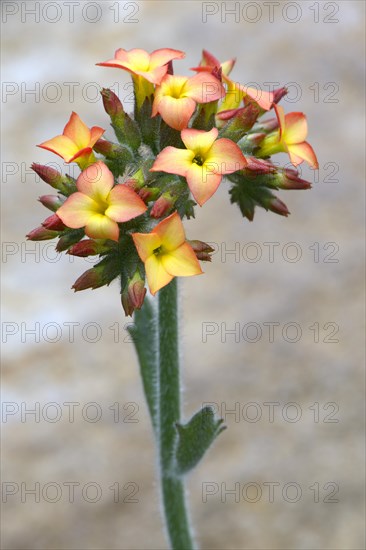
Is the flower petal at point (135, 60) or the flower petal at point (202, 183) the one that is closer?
the flower petal at point (202, 183)

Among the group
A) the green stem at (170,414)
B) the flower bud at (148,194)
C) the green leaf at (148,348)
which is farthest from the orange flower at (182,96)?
the green leaf at (148,348)

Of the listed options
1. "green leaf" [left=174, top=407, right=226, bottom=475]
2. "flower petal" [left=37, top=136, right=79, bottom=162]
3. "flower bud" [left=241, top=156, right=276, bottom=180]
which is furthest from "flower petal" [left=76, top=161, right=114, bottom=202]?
"green leaf" [left=174, top=407, right=226, bottom=475]

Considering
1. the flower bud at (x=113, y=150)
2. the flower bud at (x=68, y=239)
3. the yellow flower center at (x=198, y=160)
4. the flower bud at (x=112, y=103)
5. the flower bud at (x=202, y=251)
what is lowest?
the flower bud at (x=202, y=251)

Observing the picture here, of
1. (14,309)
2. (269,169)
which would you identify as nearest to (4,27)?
(14,309)

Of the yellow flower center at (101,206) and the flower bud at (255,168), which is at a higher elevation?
the flower bud at (255,168)

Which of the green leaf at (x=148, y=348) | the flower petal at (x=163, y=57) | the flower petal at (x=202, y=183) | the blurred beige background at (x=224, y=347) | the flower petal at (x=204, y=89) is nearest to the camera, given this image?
the flower petal at (x=202, y=183)

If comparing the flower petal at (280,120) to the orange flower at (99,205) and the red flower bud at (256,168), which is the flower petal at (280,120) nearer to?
the red flower bud at (256,168)

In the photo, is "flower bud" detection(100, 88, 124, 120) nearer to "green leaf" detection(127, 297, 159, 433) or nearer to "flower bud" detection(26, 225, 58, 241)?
"flower bud" detection(26, 225, 58, 241)

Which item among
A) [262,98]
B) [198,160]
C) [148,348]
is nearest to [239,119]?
[262,98]
